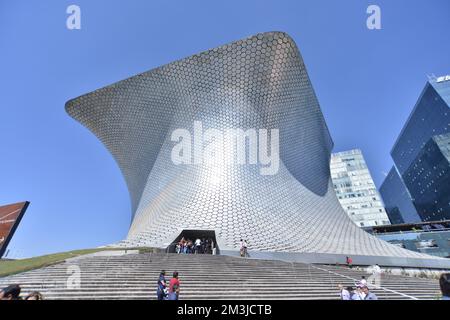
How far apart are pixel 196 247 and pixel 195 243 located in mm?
267

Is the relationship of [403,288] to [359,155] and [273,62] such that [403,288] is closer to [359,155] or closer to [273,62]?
[273,62]

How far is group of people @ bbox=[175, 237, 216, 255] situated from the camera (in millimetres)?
12320

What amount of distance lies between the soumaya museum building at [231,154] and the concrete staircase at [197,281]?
5840 millimetres

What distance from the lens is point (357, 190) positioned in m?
45.3

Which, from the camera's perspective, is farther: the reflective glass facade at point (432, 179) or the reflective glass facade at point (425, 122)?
the reflective glass facade at point (425, 122)

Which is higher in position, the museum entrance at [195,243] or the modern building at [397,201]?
the modern building at [397,201]

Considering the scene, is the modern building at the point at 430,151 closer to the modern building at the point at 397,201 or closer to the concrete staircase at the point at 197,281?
the modern building at the point at 397,201

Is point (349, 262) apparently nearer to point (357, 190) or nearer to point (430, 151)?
point (357, 190)

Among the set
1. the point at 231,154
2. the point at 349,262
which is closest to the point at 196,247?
the point at 231,154

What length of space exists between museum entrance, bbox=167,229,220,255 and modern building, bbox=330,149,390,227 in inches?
1283

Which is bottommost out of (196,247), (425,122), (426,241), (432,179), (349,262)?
(349,262)

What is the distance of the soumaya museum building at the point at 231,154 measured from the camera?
1557 centimetres

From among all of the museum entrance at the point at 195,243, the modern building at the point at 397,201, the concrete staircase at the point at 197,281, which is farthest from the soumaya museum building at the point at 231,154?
the modern building at the point at 397,201
